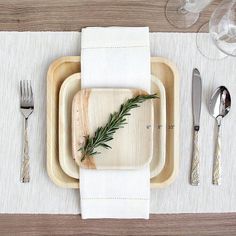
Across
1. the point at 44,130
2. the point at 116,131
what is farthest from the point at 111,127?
the point at 44,130

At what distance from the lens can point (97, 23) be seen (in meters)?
0.83

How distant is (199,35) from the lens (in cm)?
83

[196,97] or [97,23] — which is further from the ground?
[97,23]

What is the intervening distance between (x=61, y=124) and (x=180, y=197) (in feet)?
0.84

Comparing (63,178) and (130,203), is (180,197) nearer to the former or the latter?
(130,203)

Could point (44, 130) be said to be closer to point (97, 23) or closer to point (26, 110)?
point (26, 110)

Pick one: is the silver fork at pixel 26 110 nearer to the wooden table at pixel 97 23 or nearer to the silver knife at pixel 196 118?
the wooden table at pixel 97 23

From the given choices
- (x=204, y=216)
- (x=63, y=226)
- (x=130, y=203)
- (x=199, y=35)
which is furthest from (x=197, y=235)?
(x=199, y=35)

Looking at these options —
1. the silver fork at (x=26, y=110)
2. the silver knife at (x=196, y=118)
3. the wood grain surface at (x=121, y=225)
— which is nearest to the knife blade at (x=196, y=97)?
the silver knife at (x=196, y=118)

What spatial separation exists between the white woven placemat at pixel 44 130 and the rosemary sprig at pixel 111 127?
91mm

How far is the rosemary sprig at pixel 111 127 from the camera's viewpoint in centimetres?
77

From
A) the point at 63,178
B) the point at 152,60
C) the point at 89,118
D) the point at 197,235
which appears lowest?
the point at 197,235

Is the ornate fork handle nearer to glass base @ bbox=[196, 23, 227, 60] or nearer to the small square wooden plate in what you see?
the small square wooden plate

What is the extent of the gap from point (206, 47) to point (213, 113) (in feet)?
0.40
